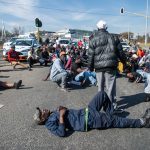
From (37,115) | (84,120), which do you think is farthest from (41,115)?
(84,120)

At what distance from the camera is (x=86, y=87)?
38.0 feet

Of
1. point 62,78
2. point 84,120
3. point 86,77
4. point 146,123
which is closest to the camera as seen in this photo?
point 84,120

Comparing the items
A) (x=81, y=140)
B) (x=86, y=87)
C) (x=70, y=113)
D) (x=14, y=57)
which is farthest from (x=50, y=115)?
(x=14, y=57)

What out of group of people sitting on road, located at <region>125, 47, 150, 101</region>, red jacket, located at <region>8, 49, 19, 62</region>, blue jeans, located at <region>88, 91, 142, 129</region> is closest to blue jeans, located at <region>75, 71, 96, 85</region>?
→ group of people sitting on road, located at <region>125, 47, 150, 101</region>

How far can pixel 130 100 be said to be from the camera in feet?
30.3

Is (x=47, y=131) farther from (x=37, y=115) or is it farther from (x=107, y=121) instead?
(x=107, y=121)

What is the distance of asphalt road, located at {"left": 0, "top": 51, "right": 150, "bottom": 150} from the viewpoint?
5.68 metres

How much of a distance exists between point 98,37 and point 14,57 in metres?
11.9

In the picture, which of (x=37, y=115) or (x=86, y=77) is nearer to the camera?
(x=37, y=115)

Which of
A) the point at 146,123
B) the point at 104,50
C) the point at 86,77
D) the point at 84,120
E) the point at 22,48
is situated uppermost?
the point at 104,50

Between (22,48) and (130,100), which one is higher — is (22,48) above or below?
above

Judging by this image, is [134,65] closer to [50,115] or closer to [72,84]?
[72,84]

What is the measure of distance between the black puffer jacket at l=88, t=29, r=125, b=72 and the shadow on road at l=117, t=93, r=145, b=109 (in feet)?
4.95

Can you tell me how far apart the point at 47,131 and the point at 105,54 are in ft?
7.61
